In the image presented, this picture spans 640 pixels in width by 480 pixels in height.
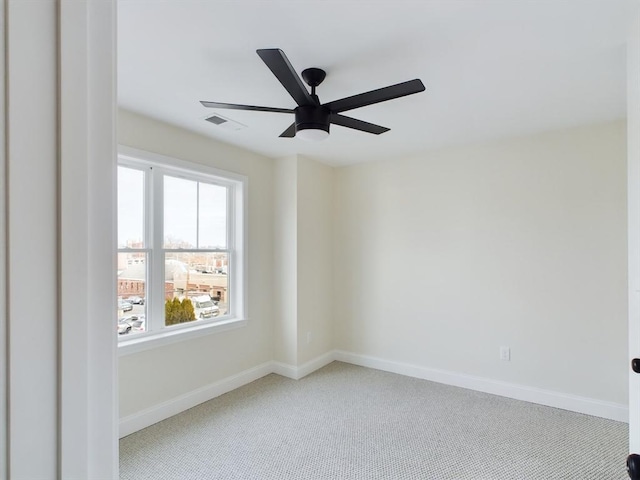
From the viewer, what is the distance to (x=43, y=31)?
39cm

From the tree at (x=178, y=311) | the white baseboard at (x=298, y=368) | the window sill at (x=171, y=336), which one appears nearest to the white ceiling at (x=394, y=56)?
the tree at (x=178, y=311)

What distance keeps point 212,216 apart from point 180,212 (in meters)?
0.36

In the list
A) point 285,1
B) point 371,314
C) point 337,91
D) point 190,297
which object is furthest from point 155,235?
point 371,314

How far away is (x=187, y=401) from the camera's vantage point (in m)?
3.06

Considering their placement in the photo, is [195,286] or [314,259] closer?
[195,286]

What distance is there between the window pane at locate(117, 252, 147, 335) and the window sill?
0.11m

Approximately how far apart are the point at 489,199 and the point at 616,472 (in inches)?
88.1

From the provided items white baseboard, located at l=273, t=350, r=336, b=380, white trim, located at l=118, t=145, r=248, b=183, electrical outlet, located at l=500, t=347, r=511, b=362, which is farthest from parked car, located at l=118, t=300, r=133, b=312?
→ electrical outlet, located at l=500, t=347, r=511, b=362

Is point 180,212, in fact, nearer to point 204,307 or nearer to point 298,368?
point 204,307

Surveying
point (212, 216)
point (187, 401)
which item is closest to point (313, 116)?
point (212, 216)

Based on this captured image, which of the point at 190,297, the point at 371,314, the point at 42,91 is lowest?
the point at 371,314

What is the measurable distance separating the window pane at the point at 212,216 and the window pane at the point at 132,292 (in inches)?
23.8

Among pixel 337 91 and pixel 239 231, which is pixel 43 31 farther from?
pixel 239 231

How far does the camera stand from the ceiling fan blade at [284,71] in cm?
152
